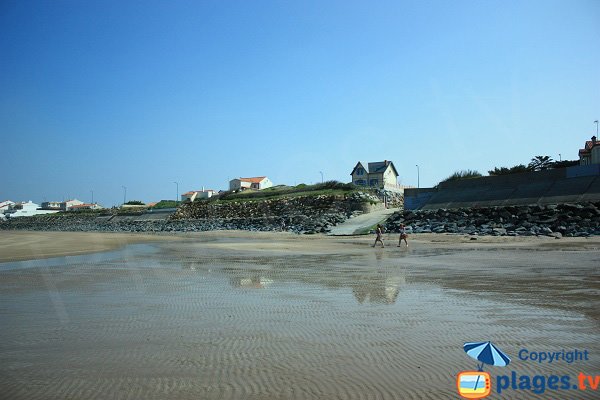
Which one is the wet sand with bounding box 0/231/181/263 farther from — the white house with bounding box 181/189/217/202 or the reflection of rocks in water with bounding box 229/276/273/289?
the white house with bounding box 181/189/217/202

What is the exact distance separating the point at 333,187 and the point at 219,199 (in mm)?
30161

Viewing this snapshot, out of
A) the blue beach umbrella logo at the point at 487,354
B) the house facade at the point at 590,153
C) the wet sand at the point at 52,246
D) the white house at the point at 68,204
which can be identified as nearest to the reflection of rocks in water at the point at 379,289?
the blue beach umbrella logo at the point at 487,354

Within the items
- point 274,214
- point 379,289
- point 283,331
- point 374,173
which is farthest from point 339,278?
point 374,173

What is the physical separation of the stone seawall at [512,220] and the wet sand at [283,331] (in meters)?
15.6

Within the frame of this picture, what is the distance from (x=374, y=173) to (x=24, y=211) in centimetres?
14906

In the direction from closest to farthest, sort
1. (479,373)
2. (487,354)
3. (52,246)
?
1. (479,373)
2. (487,354)
3. (52,246)

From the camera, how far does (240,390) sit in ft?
14.5

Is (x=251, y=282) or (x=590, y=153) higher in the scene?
(x=590, y=153)

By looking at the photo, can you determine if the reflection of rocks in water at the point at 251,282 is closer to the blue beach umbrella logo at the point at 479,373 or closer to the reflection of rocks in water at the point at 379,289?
the reflection of rocks in water at the point at 379,289

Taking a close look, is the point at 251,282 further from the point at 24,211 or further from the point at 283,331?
the point at 24,211

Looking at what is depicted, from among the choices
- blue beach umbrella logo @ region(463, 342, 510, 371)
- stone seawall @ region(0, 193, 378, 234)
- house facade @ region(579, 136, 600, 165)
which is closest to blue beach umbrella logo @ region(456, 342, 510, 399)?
blue beach umbrella logo @ region(463, 342, 510, 371)

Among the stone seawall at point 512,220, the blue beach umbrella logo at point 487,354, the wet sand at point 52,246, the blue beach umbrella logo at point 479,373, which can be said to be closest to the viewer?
the blue beach umbrella logo at point 479,373

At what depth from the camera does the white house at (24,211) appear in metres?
158

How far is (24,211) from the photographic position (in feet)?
531
